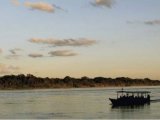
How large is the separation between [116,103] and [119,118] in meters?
26.6

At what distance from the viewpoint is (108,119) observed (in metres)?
61.3

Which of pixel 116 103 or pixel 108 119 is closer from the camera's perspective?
pixel 108 119

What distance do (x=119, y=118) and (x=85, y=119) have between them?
6.93 metres

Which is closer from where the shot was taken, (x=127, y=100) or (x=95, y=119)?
(x=95, y=119)

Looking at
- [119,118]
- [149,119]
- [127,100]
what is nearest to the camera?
[149,119]

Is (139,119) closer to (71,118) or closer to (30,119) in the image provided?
(71,118)

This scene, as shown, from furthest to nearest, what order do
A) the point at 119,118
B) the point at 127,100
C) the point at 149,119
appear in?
1. the point at 127,100
2. the point at 119,118
3. the point at 149,119

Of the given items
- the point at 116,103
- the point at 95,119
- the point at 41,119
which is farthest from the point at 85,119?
the point at 116,103

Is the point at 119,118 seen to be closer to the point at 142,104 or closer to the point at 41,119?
the point at 41,119

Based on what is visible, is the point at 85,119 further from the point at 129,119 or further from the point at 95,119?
the point at 129,119

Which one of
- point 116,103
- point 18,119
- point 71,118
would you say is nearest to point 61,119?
point 71,118

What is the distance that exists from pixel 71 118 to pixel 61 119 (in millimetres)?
2558

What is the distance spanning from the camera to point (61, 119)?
61.5 meters

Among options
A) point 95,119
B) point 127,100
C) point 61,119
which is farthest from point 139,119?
point 127,100
